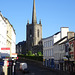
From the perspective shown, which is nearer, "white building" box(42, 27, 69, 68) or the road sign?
the road sign

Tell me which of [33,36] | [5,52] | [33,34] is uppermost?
[33,34]

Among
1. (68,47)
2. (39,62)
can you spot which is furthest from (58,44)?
(39,62)

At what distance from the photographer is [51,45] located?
7762 cm

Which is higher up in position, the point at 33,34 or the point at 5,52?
the point at 33,34

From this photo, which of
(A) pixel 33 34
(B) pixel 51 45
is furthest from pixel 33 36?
(B) pixel 51 45

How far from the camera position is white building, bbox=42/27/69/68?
7394 centimetres

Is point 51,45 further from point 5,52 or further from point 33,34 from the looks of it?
point 33,34

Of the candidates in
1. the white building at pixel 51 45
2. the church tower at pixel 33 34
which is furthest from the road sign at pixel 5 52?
the church tower at pixel 33 34

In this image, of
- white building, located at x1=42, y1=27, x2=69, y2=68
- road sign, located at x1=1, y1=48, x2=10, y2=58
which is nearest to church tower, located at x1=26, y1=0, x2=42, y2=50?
white building, located at x1=42, y1=27, x2=69, y2=68

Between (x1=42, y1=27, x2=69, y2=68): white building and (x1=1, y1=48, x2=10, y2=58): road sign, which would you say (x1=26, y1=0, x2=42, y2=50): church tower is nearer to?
(x1=42, y1=27, x2=69, y2=68): white building

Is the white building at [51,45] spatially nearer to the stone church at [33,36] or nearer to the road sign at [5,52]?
the road sign at [5,52]

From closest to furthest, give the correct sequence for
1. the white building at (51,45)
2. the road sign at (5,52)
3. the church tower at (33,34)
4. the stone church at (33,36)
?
the road sign at (5,52) < the white building at (51,45) < the stone church at (33,36) < the church tower at (33,34)

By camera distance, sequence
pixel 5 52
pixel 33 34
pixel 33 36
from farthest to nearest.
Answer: pixel 33 34 < pixel 33 36 < pixel 5 52

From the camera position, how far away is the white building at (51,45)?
73.9 metres
